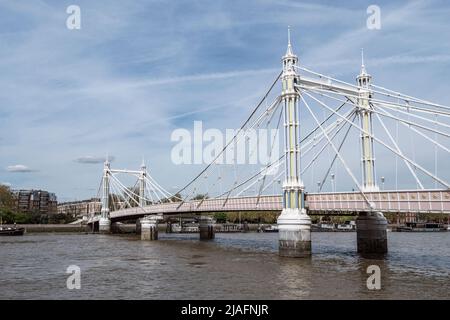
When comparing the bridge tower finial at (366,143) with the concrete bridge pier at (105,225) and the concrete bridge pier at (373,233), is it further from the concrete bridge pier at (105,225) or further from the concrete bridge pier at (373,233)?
the concrete bridge pier at (105,225)

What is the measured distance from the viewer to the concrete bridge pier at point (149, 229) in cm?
8162

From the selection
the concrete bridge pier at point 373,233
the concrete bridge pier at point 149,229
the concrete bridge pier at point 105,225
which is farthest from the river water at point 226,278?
the concrete bridge pier at point 105,225

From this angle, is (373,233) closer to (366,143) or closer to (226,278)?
(366,143)

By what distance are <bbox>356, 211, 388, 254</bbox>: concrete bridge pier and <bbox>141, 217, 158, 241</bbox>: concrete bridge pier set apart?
42284 mm

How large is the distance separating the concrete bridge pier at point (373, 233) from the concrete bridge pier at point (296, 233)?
9.44m

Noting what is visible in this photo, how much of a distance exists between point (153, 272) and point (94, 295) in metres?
9.63

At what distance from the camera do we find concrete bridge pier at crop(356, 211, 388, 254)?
159 feet

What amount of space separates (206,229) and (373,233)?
43.4 meters

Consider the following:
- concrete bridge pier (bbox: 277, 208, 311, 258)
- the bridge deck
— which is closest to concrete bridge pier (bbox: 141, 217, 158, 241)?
the bridge deck

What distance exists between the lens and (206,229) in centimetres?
8756

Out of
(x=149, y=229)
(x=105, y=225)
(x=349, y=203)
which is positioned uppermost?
(x=349, y=203)

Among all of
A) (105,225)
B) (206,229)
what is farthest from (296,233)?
(105,225)

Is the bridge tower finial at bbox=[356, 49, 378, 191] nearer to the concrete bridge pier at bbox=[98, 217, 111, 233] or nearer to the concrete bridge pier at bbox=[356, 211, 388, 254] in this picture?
the concrete bridge pier at bbox=[356, 211, 388, 254]
